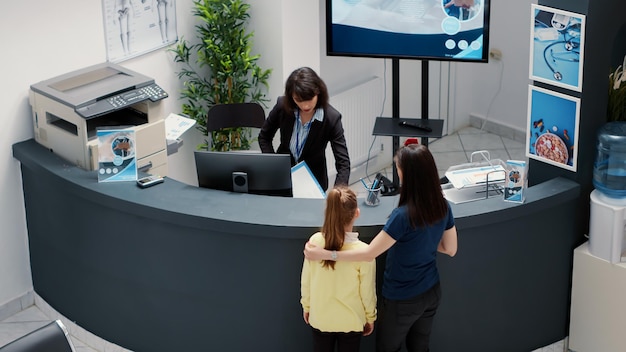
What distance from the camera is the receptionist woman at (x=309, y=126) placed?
5156mm

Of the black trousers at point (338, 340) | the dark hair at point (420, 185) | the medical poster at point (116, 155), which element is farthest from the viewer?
the medical poster at point (116, 155)

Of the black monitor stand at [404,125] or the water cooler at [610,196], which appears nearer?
the water cooler at [610,196]

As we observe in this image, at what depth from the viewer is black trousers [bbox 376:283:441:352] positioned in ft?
13.9

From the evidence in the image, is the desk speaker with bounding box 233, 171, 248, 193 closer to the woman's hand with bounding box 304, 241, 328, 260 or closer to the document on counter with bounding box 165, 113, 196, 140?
the woman's hand with bounding box 304, 241, 328, 260

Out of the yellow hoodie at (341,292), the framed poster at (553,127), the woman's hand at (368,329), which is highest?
the framed poster at (553,127)

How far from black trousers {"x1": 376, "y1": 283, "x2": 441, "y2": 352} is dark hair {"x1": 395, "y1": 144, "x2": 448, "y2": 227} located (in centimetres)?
39

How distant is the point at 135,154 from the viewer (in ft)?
16.2

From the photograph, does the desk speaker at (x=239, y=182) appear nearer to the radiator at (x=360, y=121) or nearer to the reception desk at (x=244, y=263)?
the reception desk at (x=244, y=263)

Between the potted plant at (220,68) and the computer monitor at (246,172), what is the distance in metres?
1.59

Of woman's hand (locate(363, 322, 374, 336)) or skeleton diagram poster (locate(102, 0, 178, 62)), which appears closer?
woman's hand (locate(363, 322, 374, 336))

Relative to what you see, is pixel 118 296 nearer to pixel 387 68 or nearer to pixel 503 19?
pixel 387 68

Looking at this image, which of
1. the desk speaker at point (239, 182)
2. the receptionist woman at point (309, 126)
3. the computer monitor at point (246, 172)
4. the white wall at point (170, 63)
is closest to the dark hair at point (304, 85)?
the receptionist woman at point (309, 126)

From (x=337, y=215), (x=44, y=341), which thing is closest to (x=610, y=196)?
(x=337, y=215)

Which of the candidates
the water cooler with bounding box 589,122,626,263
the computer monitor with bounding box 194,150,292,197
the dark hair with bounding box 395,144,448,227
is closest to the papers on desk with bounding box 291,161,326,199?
the computer monitor with bounding box 194,150,292,197
